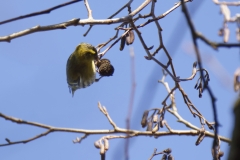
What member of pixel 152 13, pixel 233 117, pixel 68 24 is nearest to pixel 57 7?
pixel 68 24

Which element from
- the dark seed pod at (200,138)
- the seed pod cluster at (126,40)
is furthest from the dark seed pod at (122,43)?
the dark seed pod at (200,138)

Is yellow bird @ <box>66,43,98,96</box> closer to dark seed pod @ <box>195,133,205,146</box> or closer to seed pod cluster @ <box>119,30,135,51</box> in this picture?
seed pod cluster @ <box>119,30,135,51</box>

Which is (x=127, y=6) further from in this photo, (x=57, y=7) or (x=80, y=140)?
(x=57, y=7)

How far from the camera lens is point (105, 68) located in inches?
111

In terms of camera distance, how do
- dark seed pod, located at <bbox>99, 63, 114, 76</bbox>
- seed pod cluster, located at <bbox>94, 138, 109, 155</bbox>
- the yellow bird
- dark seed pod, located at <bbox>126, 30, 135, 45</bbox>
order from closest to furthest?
seed pod cluster, located at <bbox>94, 138, 109, 155</bbox>
dark seed pod, located at <bbox>126, 30, 135, 45</bbox>
dark seed pod, located at <bbox>99, 63, 114, 76</bbox>
the yellow bird

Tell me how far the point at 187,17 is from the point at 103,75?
1.97 meters

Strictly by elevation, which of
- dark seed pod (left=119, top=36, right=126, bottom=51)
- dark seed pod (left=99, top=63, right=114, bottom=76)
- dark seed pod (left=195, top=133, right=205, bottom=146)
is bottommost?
dark seed pod (left=195, top=133, right=205, bottom=146)

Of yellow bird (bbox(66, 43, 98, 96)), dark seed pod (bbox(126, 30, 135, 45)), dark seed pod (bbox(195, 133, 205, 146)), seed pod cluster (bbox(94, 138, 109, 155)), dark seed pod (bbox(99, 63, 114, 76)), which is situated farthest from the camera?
yellow bird (bbox(66, 43, 98, 96))

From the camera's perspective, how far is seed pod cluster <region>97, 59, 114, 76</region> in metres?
2.81

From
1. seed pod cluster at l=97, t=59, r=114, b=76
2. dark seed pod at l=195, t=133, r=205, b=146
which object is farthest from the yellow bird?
dark seed pod at l=195, t=133, r=205, b=146

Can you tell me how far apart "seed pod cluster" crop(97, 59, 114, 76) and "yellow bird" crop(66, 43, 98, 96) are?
60mm

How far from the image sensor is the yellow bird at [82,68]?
298cm

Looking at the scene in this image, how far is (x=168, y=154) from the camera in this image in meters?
2.30

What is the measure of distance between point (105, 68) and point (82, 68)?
32 centimetres
